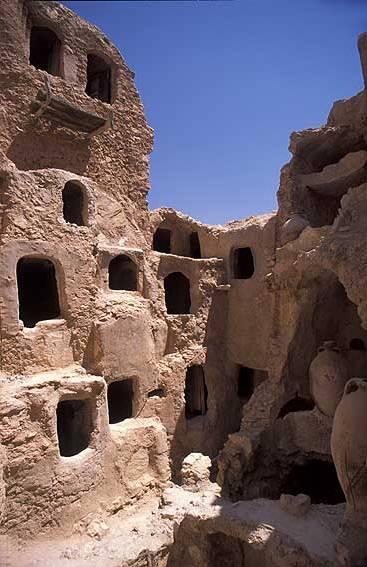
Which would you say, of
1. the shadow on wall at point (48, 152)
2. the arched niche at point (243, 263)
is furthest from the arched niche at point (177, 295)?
the shadow on wall at point (48, 152)

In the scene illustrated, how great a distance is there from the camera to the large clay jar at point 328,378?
11.2m

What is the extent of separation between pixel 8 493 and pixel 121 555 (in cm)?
266

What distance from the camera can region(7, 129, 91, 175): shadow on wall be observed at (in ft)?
38.1

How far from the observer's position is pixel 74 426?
11172 millimetres

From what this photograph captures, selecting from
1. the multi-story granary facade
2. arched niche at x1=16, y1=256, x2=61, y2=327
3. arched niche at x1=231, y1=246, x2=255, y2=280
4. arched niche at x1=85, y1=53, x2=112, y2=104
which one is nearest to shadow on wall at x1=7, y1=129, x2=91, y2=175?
the multi-story granary facade

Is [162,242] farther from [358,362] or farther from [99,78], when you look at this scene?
[358,362]

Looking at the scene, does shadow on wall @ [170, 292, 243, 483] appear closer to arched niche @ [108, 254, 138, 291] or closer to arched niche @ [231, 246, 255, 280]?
arched niche @ [231, 246, 255, 280]

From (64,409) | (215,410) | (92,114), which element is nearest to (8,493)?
(64,409)

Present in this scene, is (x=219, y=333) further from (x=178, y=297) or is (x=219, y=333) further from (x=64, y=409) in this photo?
(x=64, y=409)

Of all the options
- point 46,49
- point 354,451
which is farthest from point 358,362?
point 46,49

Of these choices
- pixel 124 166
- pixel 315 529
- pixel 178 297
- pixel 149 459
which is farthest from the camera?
pixel 178 297

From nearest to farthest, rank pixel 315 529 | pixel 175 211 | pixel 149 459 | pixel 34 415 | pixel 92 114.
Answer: pixel 315 529 → pixel 34 415 → pixel 149 459 → pixel 92 114 → pixel 175 211

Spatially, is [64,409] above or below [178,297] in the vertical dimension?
below

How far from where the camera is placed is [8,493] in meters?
8.17
